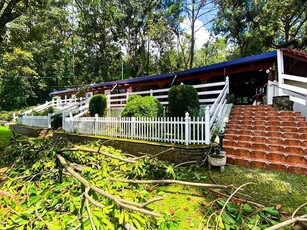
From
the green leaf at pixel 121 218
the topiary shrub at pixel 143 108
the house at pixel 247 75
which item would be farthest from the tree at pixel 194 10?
the green leaf at pixel 121 218

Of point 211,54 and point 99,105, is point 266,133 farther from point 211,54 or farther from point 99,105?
point 211,54

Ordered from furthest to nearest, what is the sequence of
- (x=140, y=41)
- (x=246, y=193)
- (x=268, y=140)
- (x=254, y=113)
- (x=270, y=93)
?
1. (x=140, y=41)
2. (x=270, y=93)
3. (x=254, y=113)
4. (x=268, y=140)
5. (x=246, y=193)

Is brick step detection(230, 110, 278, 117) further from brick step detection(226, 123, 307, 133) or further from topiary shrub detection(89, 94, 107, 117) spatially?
topiary shrub detection(89, 94, 107, 117)

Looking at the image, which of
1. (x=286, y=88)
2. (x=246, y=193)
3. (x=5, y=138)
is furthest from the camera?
(x=5, y=138)

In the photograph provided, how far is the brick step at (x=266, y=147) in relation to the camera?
5.66m

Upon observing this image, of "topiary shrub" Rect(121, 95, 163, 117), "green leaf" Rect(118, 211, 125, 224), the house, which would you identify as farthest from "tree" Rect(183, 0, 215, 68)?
"green leaf" Rect(118, 211, 125, 224)

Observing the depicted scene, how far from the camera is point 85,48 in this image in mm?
35656

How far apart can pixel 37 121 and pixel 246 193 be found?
616 inches

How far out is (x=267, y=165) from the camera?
5.51 m

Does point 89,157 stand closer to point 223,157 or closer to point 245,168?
point 223,157

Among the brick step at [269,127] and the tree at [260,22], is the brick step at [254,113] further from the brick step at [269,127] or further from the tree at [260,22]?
the tree at [260,22]

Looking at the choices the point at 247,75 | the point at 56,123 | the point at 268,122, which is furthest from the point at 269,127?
the point at 56,123

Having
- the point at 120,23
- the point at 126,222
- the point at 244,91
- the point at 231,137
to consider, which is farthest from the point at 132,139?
the point at 120,23

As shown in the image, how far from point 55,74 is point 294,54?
121 ft
